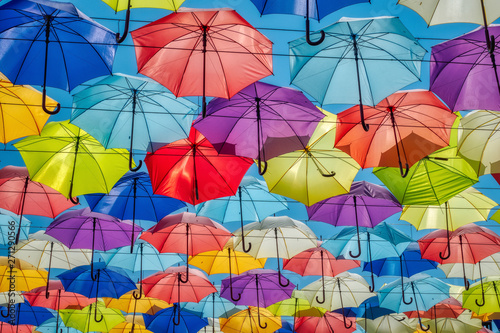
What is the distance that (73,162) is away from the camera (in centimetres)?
878

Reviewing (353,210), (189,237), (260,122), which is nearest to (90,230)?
(189,237)

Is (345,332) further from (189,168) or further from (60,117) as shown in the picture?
(60,117)

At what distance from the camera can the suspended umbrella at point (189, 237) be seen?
10100 mm

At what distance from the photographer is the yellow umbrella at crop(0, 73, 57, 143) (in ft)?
25.6

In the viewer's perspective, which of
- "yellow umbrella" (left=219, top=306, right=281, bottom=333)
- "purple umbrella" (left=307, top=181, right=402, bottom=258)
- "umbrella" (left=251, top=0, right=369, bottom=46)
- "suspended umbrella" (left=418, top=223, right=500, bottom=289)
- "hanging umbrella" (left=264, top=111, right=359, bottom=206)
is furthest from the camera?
"yellow umbrella" (left=219, top=306, right=281, bottom=333)

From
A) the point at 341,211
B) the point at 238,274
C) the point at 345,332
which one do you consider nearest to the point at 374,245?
the point at 341,211

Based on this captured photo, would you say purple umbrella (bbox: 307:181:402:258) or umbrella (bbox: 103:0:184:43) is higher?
umbrella (bbox: 103:0:184:43)

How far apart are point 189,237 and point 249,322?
468 cm

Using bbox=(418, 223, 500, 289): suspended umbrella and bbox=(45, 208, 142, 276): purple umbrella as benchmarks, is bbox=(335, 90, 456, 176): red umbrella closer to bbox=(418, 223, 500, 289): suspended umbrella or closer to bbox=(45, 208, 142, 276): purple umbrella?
bbox=(418, 223, 500, 289): suspended umbrella

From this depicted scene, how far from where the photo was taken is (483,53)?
6.80 meters

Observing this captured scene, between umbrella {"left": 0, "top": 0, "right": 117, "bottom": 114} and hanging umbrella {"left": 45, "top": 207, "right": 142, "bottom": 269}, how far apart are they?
128 inches

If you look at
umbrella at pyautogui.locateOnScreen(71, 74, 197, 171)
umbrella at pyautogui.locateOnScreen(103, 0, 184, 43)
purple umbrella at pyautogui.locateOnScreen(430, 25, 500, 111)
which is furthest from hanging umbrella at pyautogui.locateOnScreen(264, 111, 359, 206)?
umbrella at pyautogui.locateOnScreen(103, 0, 184, 43)

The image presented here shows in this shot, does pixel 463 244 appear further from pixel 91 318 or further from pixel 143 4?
pixel 91 318

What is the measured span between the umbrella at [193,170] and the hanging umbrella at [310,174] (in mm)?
637
